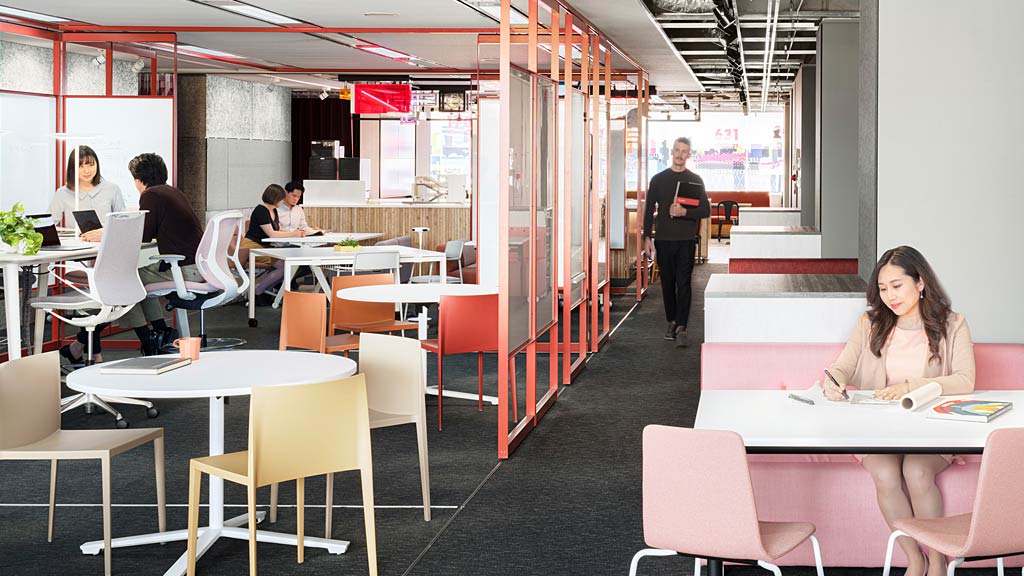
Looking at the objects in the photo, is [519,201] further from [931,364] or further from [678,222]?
[678,222]

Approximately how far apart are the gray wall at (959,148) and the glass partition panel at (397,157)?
18.1 metres

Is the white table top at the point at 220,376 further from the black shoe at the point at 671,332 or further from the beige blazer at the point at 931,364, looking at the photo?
the black shoe at the point at 671,332

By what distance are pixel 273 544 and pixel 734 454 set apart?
238 cm

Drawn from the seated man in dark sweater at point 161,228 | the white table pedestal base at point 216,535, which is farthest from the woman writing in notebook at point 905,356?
the seated man in dark sweater at point 161,228

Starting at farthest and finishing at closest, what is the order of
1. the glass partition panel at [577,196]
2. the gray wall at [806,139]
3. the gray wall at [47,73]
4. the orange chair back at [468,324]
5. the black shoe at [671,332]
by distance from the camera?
1. the gray wall at [806,139]
2. the black shoe at [671,332]
3. the gray wall at [47,73]
4. the glass partition panel at [577,196]
5. the orange chair back at [468,324]

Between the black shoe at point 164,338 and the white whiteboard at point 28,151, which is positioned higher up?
the white whiteboard at point 28,151

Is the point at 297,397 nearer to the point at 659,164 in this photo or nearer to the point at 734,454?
the point at 734,454

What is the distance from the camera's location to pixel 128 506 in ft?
17.4

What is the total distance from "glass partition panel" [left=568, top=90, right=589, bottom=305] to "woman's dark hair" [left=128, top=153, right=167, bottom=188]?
325cm

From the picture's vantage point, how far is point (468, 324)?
7.01 meters

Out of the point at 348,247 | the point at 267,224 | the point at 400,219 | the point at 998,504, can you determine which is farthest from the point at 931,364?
the point at 400,219

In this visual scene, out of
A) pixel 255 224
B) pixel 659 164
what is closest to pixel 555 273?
pixel 255 224

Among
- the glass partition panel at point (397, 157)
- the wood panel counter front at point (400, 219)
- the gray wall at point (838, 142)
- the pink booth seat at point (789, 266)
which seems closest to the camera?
the pink booth seat at point (789, 266)

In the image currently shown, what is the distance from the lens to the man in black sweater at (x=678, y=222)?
10383 mm
